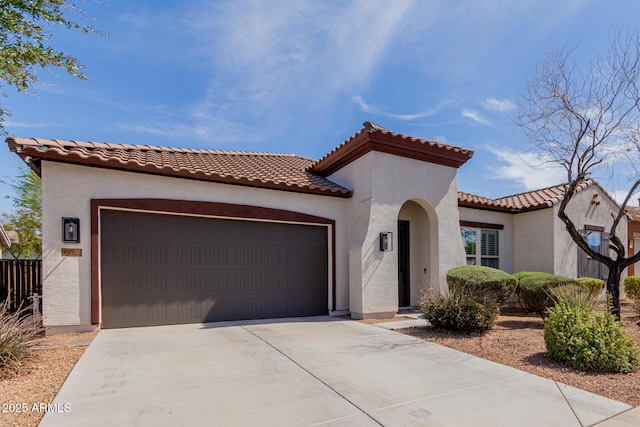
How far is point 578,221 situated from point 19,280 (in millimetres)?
18874

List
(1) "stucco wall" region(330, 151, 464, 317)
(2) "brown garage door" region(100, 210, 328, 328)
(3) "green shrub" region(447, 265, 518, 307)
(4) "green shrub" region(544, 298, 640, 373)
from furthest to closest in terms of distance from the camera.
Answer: (1) "stucco wall" region(330, 151, 464, 317)
(3) "green shrub" region(447, 265, 518, 307)
(2) "brown garage door" region(100, 210, 328, 328)
(4) "green shrub" region(544, 298, 640, 373)

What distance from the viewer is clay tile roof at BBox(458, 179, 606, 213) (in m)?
13.2

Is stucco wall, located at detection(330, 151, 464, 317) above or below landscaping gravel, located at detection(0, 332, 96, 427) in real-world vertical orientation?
above

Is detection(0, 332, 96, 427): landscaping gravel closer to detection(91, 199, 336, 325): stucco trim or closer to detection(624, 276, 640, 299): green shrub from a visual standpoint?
detection(91, 199, 336, 325): stucco trim

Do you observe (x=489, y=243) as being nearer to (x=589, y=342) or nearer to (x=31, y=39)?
(x=589, y=342)

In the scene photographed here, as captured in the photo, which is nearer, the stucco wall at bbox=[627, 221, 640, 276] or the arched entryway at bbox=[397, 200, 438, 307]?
the arched entryway at bbox=[397, 200, 438, 307]

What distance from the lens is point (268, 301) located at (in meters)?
9.82

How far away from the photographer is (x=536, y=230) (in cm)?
1373

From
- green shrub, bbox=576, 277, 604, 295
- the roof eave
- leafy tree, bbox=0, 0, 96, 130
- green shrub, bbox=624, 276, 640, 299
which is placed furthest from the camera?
green shrub, bbox=624, 276, 640, 299

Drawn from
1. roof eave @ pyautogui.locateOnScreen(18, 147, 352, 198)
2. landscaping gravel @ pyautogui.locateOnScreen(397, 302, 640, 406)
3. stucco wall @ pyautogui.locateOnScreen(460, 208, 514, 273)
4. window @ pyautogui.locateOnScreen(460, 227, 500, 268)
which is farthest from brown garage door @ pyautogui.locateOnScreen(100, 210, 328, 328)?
stucco wall @ pyautogui.locateOnScreen(460, 208, 514, 273)

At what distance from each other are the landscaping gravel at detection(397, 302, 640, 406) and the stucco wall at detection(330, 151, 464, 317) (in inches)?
70.4

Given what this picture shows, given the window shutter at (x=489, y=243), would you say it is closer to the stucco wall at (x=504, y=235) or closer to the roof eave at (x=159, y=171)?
the stucco wall at (x=504, y=235)

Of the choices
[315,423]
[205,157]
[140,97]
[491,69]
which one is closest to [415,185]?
[491,69]

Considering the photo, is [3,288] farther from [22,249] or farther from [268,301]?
[22,249]
